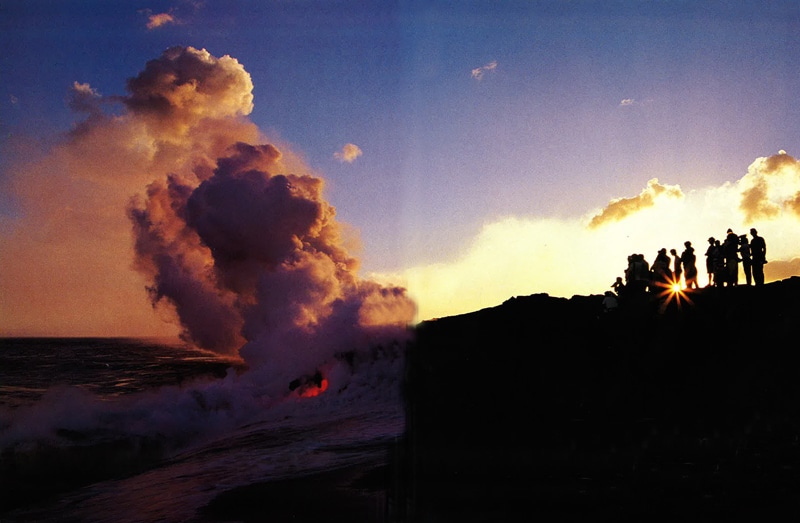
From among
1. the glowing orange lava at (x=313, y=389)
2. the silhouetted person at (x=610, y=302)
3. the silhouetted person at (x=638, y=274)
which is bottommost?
the glowing orange lava at (x=313, y=389)

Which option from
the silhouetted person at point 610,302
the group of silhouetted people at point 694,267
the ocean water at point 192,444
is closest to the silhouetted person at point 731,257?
the group of silhouetted people at point 694,267

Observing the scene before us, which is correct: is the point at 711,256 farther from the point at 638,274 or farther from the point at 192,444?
the point at 192,444

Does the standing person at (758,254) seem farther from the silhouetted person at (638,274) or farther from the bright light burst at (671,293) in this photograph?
the silhouetted person at (638,274)

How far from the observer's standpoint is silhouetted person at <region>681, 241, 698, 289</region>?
52.1ft

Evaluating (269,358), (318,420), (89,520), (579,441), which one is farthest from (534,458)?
(269,358)

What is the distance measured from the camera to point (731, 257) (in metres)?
15.4

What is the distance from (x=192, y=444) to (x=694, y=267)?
1421 centimetres

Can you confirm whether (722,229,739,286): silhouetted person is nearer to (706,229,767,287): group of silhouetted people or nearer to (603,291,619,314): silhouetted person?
(706,229,767,287): group of silhouetted people

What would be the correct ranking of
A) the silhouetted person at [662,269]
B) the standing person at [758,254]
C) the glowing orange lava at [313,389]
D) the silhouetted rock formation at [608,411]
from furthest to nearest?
the glowing orange lava at [313,389] < the silhouetted person at [662,269] < the standing person at [758,254] < the silhouetted rock formation at [608,411]

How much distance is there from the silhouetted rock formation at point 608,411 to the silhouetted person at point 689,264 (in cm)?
45

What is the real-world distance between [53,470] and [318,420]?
6119 millimetres

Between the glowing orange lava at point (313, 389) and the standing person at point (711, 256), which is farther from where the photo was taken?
the glowing orange lava at point (313, 389)

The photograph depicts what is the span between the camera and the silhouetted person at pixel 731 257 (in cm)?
1530

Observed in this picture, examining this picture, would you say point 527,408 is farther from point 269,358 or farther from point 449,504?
point 269,358
